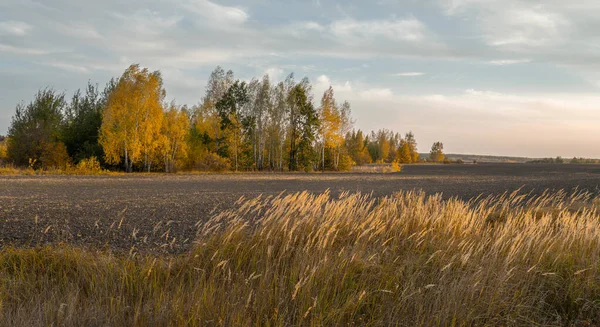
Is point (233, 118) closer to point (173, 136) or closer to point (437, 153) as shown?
point (173, 136)

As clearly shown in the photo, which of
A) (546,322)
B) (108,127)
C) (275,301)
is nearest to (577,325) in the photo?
(546,322)

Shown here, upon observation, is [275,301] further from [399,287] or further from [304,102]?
[304,102]

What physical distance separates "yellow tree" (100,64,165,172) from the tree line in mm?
82

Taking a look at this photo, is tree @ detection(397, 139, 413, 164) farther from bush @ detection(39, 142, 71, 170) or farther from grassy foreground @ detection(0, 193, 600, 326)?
grassy foreground @ detection(0, 193, 600, 326)

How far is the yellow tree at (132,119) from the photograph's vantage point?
1347 inches

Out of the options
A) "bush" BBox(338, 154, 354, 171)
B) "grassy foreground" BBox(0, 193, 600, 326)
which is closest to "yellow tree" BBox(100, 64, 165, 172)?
"bush" BBox(338, 154, 354, 171)

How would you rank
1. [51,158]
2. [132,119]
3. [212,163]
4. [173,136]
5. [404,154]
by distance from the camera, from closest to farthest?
[51,158], [132,119], [173,136], [212,163], [404,154]

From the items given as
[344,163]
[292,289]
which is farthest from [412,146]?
[292,289]

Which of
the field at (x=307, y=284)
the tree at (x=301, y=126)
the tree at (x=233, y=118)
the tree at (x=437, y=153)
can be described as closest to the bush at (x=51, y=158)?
the tree at (x=233, y=118)

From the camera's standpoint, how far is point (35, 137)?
109 ft

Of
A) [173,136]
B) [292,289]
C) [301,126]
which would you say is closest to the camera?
[292,289]

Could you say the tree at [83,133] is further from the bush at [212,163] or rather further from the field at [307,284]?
the field at [307,284]

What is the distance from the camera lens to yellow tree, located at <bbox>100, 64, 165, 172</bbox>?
34219 mm

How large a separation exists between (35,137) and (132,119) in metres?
7.82
